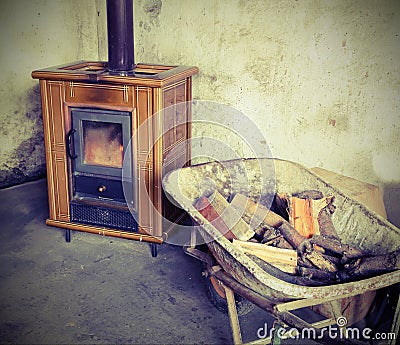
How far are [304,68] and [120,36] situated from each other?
1.54 meters

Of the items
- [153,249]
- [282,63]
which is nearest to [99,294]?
[153,249]

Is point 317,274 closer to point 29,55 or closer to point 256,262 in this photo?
point 256,262

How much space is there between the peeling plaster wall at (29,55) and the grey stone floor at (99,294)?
102 centimetres

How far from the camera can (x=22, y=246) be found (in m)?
3.68

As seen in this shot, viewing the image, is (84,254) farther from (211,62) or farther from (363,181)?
(363,181)

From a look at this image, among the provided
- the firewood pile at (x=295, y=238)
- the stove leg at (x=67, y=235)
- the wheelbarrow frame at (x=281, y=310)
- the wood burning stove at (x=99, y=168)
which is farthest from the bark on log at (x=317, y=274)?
the stove leg at (x=67, y=235)

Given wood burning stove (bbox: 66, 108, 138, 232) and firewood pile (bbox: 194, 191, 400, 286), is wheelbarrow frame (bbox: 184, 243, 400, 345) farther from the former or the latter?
wood burning stove (bbox: 66, 108, 138, 232)

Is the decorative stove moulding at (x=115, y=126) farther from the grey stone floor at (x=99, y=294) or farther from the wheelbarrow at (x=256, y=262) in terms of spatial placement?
the wheelbarrow at (x=256, y=262)

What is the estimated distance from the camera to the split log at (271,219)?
8.70 feet

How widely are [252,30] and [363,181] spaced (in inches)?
63.4

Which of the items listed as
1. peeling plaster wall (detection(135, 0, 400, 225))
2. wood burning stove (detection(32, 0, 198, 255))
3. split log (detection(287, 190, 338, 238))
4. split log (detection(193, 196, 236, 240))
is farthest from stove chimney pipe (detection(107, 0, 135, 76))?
split log (detection(287, 190, 338, 238))

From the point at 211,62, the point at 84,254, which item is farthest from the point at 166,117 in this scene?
the point at 84,254

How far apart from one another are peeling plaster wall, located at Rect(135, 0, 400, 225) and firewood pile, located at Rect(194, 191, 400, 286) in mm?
1020

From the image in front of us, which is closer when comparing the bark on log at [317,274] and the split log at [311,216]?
the bark on log at [317,274]
